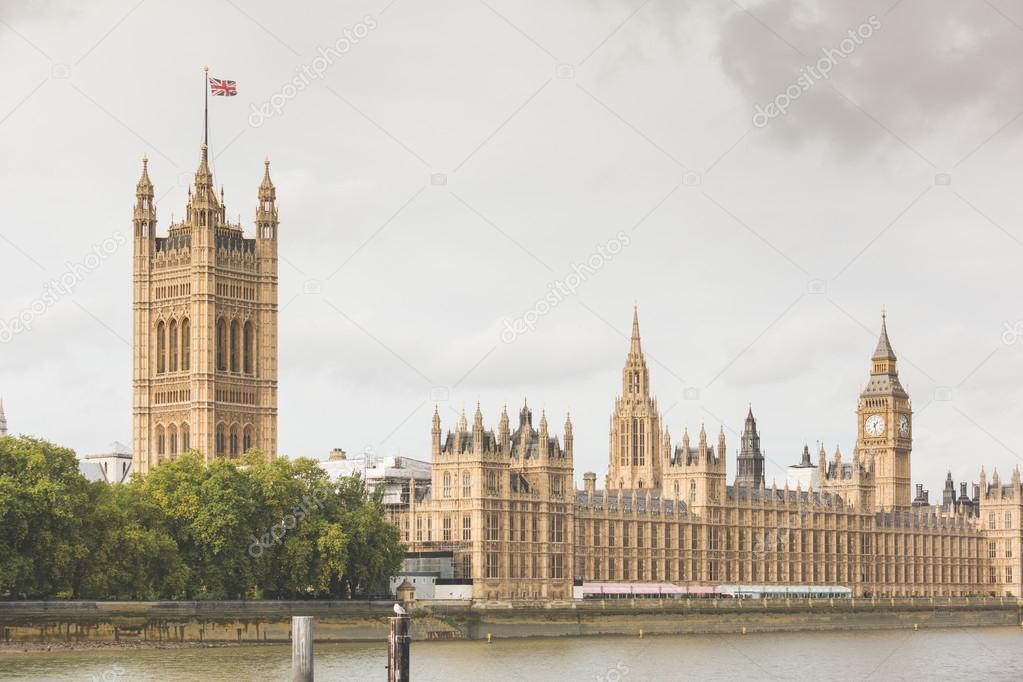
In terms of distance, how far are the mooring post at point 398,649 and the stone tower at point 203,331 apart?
88.8 metres

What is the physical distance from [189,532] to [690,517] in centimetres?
5939

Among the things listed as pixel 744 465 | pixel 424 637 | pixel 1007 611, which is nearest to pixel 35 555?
pixel 424 637

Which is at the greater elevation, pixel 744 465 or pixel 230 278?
pixel 230 278

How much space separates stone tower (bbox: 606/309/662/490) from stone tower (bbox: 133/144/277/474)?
3673 cm

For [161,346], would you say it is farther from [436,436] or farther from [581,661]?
[581,661]

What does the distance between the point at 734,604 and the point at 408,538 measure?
21.6 m

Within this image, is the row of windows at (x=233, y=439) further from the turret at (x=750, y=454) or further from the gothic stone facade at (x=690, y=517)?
the turret at (x=750, y=454)

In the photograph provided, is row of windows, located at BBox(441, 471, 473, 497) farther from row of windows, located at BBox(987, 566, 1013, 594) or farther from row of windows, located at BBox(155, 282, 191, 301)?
row of windows, located at BBox(987, 566, 1013, 594)

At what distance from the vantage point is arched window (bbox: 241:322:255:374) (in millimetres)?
147750

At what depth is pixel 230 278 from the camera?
5807 inches

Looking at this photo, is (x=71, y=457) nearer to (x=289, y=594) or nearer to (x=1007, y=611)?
(x=289, y=594)

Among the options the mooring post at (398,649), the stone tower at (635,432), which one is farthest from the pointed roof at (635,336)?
the mooring post at (398,649)

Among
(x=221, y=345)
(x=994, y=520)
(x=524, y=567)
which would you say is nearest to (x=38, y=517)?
(x=524, y=567)

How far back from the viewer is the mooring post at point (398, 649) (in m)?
54.8
